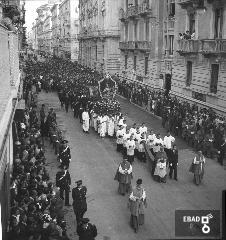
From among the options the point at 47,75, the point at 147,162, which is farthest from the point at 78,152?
the point at 47,75

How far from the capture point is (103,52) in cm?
5328

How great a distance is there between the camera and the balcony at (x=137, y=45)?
118 ft

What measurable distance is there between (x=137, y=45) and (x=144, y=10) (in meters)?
3.98

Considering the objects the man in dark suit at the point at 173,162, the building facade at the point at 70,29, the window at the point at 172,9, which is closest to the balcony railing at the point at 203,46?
the window at the point at 172,9

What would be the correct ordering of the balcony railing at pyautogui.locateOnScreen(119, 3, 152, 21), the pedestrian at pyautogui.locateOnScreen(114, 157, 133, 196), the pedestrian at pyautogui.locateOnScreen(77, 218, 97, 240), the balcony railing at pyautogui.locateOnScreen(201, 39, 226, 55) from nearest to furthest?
the pedestrian at pyautogui.locateOnScreen(77, 218, 97, 240) < the pedestrian at pyautogui.locateOnScreen(114, 157, 133, 196) < the balcony railing at pyautogui.locateOnScreen(201, 39, 226, 55) < the balcony railing at pyautogui.locateOnScreen(119, 3, 152, 21)

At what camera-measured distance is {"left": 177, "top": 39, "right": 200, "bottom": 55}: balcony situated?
25.8 meters

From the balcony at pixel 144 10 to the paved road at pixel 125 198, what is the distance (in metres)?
18.2

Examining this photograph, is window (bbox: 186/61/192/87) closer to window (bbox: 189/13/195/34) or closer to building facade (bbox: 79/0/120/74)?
window (bbox: 189/13/195/34)

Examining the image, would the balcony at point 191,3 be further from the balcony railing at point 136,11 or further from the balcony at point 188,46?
the balcony railing at point 136,11

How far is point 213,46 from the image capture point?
23.6 metres

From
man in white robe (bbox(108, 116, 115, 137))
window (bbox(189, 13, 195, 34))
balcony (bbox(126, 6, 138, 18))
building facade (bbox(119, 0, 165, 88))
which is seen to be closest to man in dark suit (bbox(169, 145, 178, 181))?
man in white robe (bbox(108, 116, 115, 137))

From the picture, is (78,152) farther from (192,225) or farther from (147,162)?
(192,225)

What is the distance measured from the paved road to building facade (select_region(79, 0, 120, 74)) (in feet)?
104

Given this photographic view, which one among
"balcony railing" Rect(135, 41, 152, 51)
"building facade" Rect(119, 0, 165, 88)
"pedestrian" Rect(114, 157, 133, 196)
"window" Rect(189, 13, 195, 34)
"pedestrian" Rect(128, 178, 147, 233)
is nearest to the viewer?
"pedestrian" Rect(128, 178, 147, 233)
